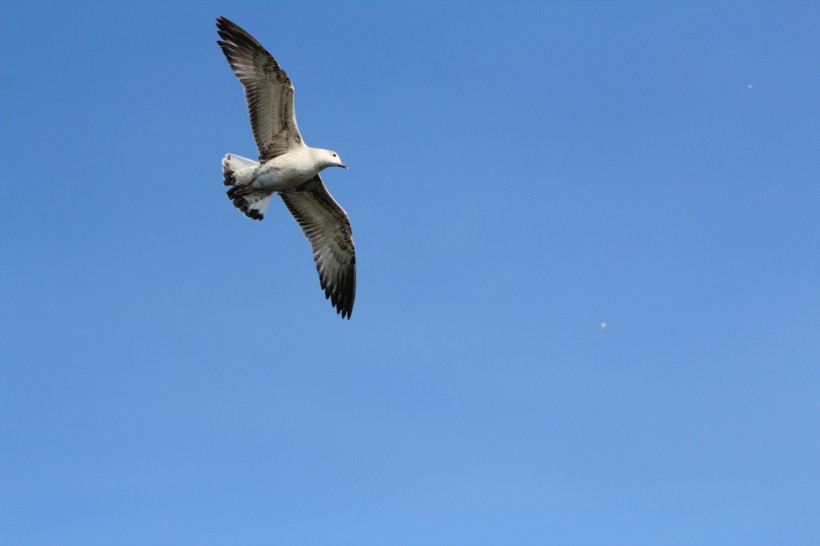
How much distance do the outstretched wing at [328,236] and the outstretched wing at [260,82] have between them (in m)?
1.77

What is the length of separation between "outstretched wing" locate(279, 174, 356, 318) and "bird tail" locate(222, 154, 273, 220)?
37.9 inches

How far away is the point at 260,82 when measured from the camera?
904 inches

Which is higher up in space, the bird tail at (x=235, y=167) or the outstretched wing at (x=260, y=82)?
the outstretched wing at (x=260, y=82)

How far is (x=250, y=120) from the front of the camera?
23453 mm

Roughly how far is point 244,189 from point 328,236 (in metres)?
3.03

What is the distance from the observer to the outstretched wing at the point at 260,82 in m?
22.8

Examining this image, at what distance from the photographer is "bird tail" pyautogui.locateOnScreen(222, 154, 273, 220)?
23938 mm

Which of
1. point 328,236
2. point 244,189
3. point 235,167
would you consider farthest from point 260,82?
point 328,236

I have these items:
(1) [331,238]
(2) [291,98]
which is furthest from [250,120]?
(1) [331,238]

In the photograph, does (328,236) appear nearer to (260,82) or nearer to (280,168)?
(280,168)

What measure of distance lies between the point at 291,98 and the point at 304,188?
2.70m

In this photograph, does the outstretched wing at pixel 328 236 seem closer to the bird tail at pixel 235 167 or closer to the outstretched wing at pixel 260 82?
the bird tail at pixel 235 167

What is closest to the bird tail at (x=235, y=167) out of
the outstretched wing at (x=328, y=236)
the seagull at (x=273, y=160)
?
the seagull at (x=273, y=160)

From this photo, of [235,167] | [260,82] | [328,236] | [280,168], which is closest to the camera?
[260,82]
